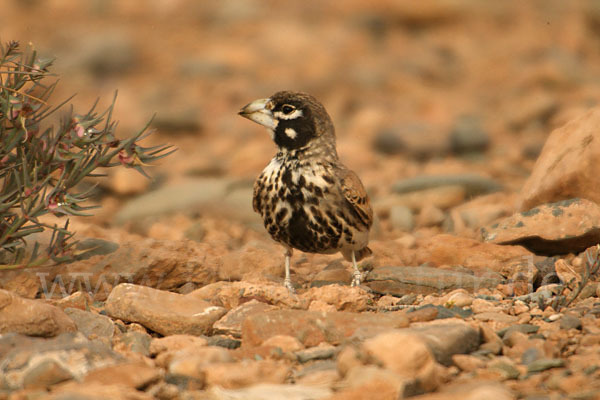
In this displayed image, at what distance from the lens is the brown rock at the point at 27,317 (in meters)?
4.48

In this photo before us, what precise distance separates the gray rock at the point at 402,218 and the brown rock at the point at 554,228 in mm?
1906

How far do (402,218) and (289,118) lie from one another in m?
2.61

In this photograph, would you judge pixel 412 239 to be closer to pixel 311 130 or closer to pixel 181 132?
pixel 311 130

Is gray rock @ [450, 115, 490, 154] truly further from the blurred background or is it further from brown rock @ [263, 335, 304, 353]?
brown rock @ [263, 335, 304, 353]

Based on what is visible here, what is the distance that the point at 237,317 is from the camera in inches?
193

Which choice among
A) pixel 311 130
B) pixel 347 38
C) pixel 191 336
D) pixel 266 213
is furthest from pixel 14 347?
pixel 347 38

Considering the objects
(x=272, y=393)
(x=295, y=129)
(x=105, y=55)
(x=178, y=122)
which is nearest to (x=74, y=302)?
(x=295, y=129)

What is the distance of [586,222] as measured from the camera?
19.7 feet

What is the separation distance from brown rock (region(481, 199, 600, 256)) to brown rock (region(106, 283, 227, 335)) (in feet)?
8.01

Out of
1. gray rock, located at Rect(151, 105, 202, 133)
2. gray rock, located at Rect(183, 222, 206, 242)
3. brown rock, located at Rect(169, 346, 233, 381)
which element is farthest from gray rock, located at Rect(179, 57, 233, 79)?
brown rock, located at Rect(169, 346, 233, 381)

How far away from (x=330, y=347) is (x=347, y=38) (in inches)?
458

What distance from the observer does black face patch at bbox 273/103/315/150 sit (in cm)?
621

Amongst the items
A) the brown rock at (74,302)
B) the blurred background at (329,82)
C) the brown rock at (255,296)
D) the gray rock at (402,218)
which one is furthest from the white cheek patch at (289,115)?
the gray rock at (402,218)

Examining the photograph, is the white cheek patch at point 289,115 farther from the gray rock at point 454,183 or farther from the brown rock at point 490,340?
the gray rock at point 454,183
